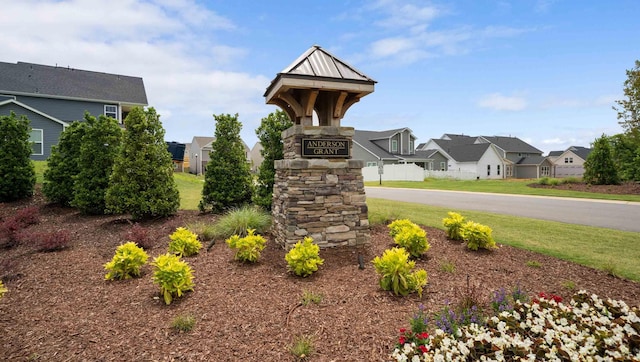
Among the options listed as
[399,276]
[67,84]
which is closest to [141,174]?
[399,276]

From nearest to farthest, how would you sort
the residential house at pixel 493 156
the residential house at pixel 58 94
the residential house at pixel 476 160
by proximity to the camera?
the residential house at pixel 58 94, the residential house at pixel 476 160, the residential house at pixel 493 156

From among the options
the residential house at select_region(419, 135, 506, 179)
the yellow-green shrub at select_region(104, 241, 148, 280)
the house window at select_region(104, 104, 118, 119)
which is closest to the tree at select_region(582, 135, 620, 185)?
the residential house at select_region(419, 135, 506, 179)

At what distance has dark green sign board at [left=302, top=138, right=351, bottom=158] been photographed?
6.57 meters

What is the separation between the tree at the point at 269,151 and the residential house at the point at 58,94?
16.4m

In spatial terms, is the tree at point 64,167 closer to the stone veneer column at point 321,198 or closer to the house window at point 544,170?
the stone veneer column at point 321,198

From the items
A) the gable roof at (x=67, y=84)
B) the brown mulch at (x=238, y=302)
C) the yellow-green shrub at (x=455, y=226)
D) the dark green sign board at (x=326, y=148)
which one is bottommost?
the brown mulch at (x=238, y=302)

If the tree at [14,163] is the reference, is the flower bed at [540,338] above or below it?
below

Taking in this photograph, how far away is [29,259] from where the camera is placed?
6.60 meters

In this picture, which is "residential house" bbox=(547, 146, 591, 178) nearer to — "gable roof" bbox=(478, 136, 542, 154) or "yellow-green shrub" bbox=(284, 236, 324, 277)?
"gable roof" bbox=(478, 136, 542, 154)

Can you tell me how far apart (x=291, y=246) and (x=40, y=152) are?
75.4 ft

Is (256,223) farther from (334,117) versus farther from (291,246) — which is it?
(334,117)

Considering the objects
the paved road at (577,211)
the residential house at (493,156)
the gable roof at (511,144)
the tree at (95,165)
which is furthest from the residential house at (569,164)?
the tree at (95,165)

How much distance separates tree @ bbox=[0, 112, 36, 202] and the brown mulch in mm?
7312

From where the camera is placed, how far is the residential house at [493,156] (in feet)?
135
